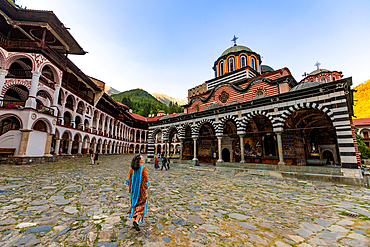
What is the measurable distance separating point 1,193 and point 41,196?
47.6 inches

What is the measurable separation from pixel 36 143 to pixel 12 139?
160 centimetres

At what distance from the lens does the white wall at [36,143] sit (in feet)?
42.8

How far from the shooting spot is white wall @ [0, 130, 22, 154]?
13031 mm

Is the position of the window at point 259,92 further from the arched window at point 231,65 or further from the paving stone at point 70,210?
the paving stone at point 70,210

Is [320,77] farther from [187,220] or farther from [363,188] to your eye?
[187,220]

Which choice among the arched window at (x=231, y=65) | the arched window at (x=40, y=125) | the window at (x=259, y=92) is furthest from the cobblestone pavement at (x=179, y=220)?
the arched window at (x=231, y=65)

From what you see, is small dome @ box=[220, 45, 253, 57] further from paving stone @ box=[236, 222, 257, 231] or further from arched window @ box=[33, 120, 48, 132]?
arched window @ box=[33, 120, 48, 132]

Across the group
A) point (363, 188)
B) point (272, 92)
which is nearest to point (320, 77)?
point (272, 92)

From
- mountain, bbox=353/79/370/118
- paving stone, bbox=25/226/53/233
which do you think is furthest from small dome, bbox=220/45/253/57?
mountain, bbox=353/79/370/118

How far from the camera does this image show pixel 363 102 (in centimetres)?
6781

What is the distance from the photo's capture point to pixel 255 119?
630 inches

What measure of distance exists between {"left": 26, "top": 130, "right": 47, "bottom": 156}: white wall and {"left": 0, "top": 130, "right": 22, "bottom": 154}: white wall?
973mm

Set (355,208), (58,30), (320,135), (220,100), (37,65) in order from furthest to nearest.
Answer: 1. (320,135)
2. (220,100)
3. (58,30)
4. (37,65)
5. (355,208)

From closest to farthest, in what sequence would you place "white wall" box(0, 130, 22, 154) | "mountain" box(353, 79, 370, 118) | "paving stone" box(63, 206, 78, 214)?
1. "paving stone" box(63, 206, 78, 214)
2. "white wall" box(0, 130, 22, 154)
3. "mountain" box(353, 79, 370, 118)
